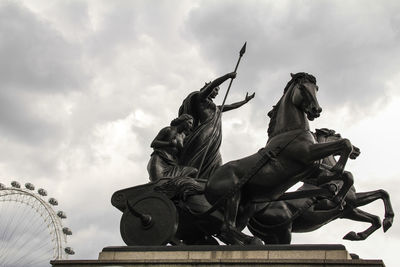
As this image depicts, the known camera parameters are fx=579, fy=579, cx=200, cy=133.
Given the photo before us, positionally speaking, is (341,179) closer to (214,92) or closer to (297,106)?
(297,106)

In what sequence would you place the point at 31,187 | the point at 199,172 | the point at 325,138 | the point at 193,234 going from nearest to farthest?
the point at 193,234 < the point at 199,172 < the point at 325,138 < the point at 31,187

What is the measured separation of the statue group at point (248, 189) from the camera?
10.1 m

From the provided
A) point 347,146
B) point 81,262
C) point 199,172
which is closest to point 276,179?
point 347,146

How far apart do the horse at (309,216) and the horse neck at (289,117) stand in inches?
52.5

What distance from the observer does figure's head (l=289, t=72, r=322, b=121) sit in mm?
10234

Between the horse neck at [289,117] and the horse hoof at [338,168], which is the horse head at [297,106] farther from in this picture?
the horse hoof at [338,168]

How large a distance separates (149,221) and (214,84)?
155 inches

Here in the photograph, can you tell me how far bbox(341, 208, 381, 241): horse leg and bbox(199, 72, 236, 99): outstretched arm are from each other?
3958mm

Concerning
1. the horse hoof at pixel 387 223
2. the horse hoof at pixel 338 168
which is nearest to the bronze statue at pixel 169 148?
the horse hoof at pixel 338 168

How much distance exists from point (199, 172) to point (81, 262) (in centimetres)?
368

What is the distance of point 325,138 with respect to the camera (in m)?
13.8

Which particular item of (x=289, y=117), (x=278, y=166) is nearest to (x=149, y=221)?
(x=278, y=166)

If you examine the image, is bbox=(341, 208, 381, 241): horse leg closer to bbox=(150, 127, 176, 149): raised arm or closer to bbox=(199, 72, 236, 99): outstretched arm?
bbox=(199, 72, 236, 99): outstretched arm

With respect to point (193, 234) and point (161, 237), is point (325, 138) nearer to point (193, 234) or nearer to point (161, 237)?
point (193, 234)
